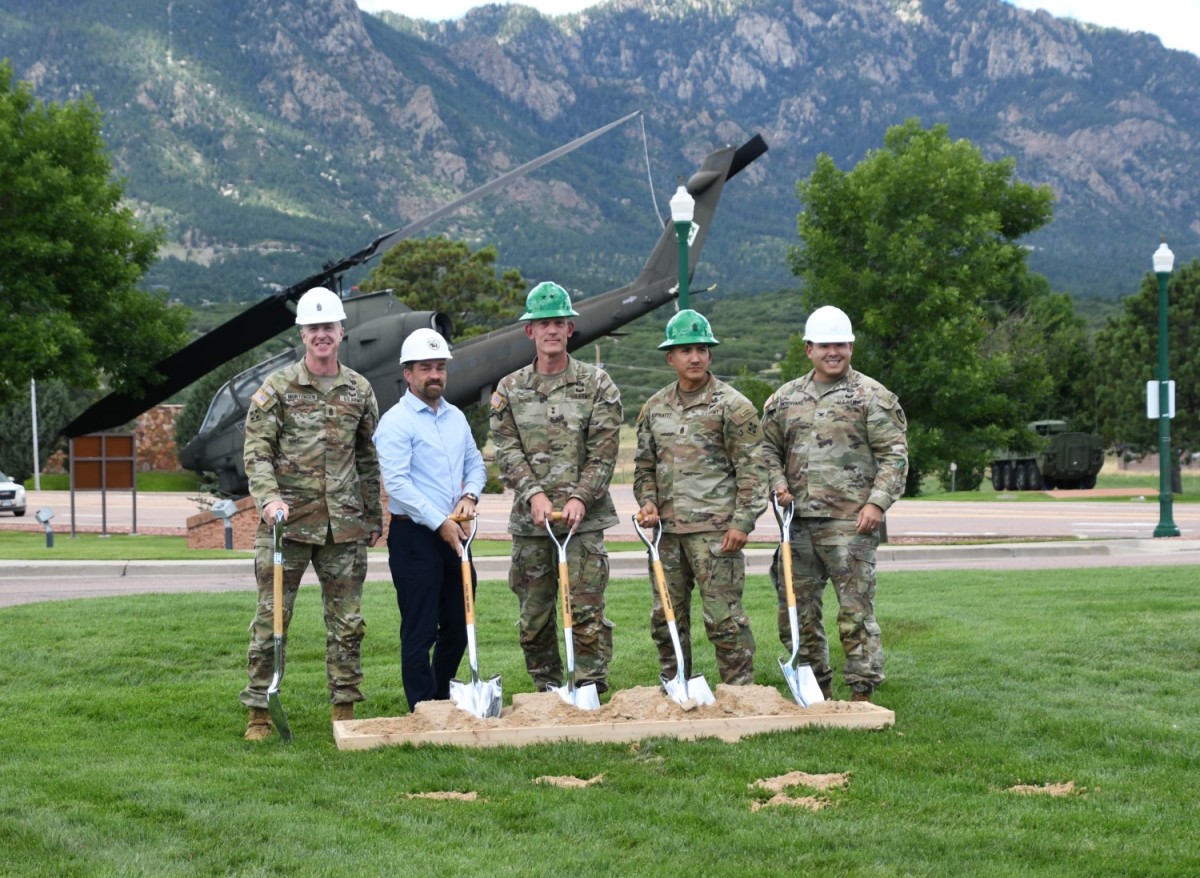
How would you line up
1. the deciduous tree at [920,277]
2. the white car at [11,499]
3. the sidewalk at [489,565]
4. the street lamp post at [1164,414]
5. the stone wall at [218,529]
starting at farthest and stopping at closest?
the white car at [11,499], the deciduous tree at [920,277], the stone wall at [218,529], the street lamp post at [1164,414], the sidewalk at [489,565]

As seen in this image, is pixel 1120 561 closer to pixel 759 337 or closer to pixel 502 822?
pixel 502 822

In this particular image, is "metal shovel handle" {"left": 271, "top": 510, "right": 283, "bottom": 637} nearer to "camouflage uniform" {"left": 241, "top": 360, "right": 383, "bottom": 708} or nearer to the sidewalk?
"camouflage uniform" {"left": 241, "top": 360, "right": 383, "bottom": 708}

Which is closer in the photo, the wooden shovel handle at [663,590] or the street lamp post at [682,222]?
the wooden shovel handle at [663,590]

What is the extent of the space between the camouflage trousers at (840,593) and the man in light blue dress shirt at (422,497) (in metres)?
1.93

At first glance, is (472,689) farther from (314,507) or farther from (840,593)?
(840,593)

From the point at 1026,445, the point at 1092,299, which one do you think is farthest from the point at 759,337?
the point at 1026,445

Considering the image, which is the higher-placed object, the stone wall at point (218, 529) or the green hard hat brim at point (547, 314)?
the green hard hat brim at point (547, 314)

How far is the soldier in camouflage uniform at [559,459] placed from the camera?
27.3 ft

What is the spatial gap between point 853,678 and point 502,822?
3114 millimetres

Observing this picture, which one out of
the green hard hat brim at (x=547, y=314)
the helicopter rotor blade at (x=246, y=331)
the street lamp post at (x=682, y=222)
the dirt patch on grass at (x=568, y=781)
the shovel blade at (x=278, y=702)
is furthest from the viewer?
the helicopter rotor blade at (x=246, y=331)

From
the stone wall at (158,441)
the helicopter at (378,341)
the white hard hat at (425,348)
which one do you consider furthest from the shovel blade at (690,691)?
the stone wall at (158,441)

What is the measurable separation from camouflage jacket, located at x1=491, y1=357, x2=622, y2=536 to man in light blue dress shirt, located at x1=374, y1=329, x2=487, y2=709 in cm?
24

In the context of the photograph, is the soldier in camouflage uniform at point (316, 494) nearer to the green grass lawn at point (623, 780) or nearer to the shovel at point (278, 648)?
the shovel at point (278, 648)

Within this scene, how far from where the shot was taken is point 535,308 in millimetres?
8328
